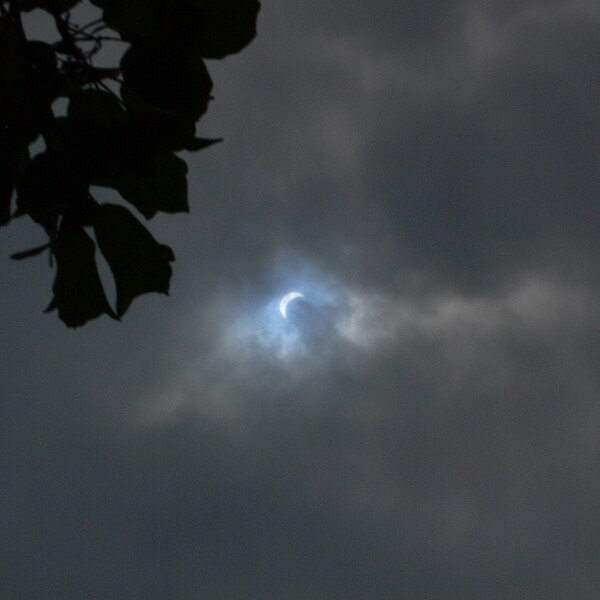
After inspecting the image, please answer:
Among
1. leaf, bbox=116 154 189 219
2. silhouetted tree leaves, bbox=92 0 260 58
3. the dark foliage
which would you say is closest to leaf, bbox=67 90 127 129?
the dark foliage

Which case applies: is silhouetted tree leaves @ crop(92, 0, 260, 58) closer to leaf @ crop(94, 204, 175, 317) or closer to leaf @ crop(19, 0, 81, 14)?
leaf @ crop(19, 0, 81, 14)

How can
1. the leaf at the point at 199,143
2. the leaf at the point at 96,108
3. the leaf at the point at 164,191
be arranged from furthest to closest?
the leaf at the point at 164,191 < the leaf at the point at 96,108 < the leaf at the point at 199,143

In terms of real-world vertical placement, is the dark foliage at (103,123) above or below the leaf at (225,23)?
below

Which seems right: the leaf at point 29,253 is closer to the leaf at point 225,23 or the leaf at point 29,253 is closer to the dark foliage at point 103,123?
the dark foliage at point 103,123

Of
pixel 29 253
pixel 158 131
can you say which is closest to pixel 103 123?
pixel 158 131

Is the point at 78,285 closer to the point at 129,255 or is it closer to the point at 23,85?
the point at 129,255

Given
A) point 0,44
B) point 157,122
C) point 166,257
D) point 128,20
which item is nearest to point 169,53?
point 128,20

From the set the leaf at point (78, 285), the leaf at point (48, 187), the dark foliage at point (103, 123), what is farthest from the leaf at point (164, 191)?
the leaf at point (48, 187)
